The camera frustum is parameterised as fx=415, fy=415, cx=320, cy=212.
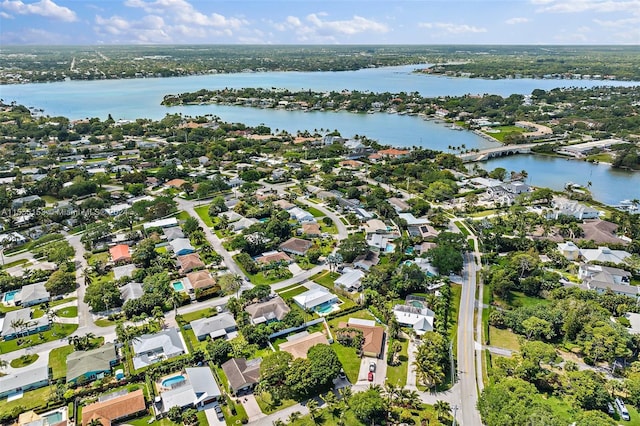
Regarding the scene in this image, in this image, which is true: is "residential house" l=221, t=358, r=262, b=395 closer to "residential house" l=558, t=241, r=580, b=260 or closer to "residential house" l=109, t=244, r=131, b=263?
"residential house" l=109, t=244, r=131, b=263

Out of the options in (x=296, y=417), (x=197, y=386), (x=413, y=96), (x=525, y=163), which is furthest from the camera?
(x=413, y=96)

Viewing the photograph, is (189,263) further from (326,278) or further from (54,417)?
(54,417)

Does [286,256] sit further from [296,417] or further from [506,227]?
[506,227]

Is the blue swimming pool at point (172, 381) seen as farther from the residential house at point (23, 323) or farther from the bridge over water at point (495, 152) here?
the bridge over water at point (495, 152)

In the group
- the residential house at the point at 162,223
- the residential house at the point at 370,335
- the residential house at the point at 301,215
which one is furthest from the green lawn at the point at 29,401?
the residential house at the point at 301,215

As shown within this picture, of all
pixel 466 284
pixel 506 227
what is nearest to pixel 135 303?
pixel 466 284
